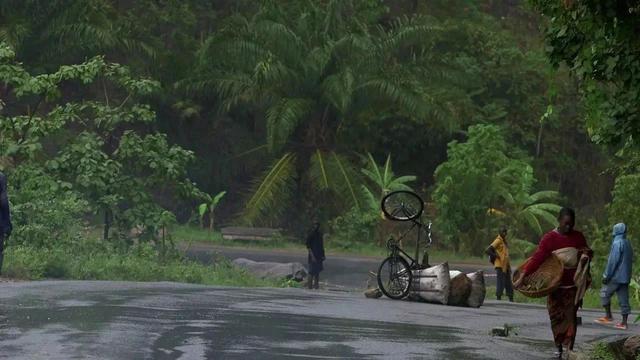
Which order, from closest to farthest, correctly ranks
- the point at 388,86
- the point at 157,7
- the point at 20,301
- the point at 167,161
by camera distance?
the point at 20,301
the point at 167,161
the point at 388,86
the point at 157,7

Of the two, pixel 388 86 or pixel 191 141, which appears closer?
pixel 388 86

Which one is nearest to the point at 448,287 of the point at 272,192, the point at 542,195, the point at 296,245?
the point at 272,192

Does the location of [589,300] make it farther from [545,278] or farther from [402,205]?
[545,278]

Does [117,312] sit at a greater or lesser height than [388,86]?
lesser

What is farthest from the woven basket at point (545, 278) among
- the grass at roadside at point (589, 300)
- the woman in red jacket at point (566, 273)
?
the grass at roadside at point (589, 300)

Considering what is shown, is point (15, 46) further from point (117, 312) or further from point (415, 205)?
point (117, 312)

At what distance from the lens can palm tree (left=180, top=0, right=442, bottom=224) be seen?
1697 inches

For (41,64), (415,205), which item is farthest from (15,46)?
(415,205)

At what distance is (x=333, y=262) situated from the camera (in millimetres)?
39094

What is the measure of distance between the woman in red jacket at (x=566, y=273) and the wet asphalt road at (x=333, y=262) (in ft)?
58.2

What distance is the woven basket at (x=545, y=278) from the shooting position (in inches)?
576

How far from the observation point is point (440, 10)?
53031mm

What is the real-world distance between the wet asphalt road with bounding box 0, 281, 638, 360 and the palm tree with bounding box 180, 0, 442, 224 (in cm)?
2040

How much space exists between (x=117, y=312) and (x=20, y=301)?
165 cm
